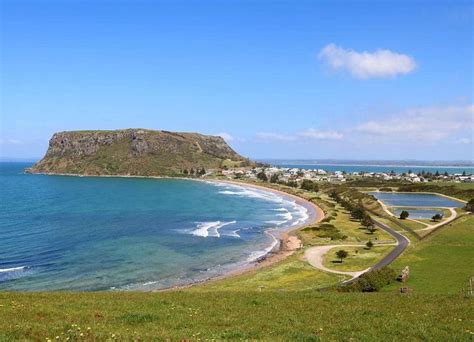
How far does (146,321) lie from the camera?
17078 mm

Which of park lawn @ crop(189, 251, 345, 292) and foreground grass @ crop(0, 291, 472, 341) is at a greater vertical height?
foreground grass @ crop(0, 291, 472, 341)

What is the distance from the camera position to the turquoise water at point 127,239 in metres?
57.8

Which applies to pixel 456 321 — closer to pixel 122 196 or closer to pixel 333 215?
pixel 333 215

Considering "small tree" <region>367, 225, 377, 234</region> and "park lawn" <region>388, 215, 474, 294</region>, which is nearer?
"park lawn" <region>388, 215, 474, 294</region>

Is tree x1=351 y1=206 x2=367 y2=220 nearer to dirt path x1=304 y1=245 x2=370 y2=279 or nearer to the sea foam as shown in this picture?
dirt path x1=304 y1=245 x2=370 y2=279

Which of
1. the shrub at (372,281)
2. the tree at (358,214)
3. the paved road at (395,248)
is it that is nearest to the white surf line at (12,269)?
the shrub at (372,281)

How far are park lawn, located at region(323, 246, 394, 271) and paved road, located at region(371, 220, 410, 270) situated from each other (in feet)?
2.96

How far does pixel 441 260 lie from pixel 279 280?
84.5 feet

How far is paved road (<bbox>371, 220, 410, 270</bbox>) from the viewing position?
62.2 meters

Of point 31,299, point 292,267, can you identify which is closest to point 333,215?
point 292,267

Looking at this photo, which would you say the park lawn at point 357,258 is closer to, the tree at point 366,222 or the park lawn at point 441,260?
the park lawn at point 441,260

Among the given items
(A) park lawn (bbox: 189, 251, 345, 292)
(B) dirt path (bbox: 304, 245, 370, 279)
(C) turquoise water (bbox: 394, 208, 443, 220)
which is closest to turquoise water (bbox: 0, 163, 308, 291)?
(A) park lawn (bbox: 189, 251, 345, 292)

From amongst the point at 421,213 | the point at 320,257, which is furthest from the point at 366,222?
the point at 421,213

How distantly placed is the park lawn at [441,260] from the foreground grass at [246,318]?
1062 inches
